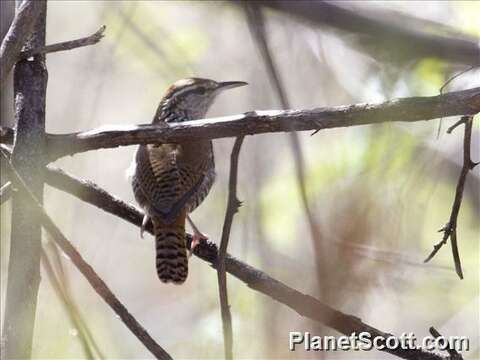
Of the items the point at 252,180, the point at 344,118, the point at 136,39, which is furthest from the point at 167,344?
the point at 344,118

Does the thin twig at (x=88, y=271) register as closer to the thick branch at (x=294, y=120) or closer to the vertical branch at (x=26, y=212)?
the vertical branch at (x=26, y=212)

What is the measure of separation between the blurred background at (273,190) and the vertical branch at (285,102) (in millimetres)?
25

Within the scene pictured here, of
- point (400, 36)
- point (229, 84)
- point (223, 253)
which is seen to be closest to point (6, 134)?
point (223, 253)

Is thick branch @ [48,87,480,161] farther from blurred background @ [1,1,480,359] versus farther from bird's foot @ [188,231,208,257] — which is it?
bird's foot @ [188,231,208,257]

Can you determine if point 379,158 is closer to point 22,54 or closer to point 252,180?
point 252,180

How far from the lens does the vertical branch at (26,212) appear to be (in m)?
2.06

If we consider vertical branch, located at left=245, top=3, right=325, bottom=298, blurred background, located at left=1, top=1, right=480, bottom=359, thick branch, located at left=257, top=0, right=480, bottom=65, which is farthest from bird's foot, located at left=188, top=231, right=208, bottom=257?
thick branch, located at left=257, top=0, right=480, bottom=65

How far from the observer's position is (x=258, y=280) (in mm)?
2559

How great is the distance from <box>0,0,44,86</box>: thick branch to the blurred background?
0.69 metres

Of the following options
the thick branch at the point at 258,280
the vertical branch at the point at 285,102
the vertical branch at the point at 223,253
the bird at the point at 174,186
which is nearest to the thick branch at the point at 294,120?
the vertical branch at the point at 223,253

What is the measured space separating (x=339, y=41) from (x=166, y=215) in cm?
96

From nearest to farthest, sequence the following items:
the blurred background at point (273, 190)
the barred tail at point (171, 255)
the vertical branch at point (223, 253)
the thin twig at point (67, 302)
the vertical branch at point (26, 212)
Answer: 1. the vertical branch at point (223, 253)
2. the vertical branch at point (26, 212)
3. the thin twig at point (67, 302)
4. the blurred background at point (273, 190)
5. the barred tail at point (171, 255)

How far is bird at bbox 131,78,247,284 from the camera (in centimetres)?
295

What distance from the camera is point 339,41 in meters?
3.30
